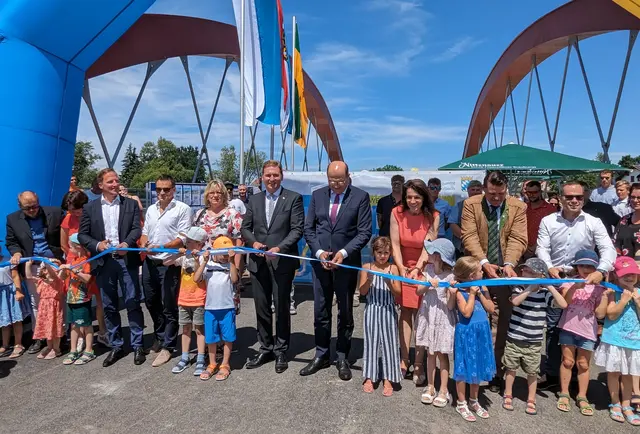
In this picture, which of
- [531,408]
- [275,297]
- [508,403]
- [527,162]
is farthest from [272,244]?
[527,162]

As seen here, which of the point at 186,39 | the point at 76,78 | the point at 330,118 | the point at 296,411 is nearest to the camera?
the point at 296,411

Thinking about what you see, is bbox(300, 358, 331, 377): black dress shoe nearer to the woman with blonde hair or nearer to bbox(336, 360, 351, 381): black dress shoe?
bbox(336, 360, 351, 381): black dress shoe

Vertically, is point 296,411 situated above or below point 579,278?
below

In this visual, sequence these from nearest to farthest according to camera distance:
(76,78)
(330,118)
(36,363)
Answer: (36,363)
(76,78)
(330,118)

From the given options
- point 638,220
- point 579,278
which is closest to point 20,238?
point 579,278

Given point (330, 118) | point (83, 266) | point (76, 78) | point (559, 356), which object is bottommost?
point (559, 356)

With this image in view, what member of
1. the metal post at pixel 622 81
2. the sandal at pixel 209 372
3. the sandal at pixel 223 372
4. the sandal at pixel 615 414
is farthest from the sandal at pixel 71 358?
the metal post at pixel 622 81

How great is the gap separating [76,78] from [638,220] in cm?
732

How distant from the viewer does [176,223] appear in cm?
412

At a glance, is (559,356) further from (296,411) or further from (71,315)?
(71,315)

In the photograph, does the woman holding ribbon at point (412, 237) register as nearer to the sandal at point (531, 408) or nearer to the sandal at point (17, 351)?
the sandal at point (531, 408)

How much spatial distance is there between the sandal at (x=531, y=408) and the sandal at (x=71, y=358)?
14.2 feet

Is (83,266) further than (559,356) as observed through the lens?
Yes

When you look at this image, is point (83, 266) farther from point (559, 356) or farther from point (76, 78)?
point (559, 356)
